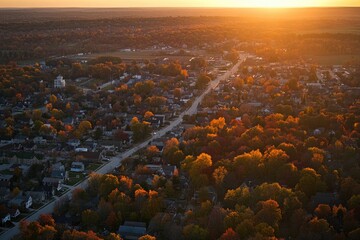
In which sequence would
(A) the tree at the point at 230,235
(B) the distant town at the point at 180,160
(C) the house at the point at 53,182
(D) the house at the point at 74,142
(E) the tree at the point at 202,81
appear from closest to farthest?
(A) the tree at the point at 230,235, (B) the distant town at the point at 180,160, (C) the house at the point at 53,182, (D) the house at the point at 74,142, (E) the tree at the point at 202,81

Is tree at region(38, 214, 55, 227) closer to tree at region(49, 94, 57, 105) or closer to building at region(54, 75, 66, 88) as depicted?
tree at region(49, 94, 57, 105)

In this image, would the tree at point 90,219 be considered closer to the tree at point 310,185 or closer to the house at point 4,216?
the house at point 4,216

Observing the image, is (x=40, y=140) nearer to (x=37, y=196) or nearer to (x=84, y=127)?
(x=84, y=127)

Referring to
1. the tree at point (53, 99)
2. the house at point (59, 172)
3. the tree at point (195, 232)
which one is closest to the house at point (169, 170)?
the house at point (59, 172)

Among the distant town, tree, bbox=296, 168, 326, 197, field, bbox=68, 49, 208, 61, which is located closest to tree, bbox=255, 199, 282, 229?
the distant town

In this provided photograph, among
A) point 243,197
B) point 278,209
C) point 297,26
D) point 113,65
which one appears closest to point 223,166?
point 243,197

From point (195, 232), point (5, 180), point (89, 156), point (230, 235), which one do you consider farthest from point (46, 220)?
point (89, 156)

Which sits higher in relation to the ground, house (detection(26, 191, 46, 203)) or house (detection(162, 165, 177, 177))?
house (detection(162, 165, 177, 177))
